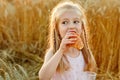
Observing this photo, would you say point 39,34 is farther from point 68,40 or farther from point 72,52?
point 68,40

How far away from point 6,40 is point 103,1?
90cm

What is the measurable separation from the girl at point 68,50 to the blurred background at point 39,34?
1.01 meters

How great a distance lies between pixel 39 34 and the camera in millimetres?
4051

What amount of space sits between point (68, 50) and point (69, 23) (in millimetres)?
155

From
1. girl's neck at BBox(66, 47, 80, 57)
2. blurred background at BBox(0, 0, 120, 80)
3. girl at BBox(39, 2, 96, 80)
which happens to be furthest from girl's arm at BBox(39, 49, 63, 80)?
blurred background at BBox(0, 0, 120, 80)

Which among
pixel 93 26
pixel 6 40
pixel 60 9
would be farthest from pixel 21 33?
pixel 60 9

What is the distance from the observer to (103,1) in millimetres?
3941

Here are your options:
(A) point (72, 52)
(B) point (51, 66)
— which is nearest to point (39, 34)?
(A) point (72, 52)

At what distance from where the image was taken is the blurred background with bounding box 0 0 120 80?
3.70 metres

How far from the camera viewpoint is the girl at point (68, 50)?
91.3 inches

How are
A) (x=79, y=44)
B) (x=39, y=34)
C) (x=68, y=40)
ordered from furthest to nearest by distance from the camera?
(x=39, y=34), (x=79, y=44), (x=68, y=40)

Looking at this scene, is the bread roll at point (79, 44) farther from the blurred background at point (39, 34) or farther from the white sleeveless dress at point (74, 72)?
the blurred background at point (39, 34)

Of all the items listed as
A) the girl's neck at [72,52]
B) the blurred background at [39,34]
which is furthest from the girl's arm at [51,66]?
the blurred background at [39,34]

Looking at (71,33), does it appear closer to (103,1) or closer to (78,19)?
(78,19)
